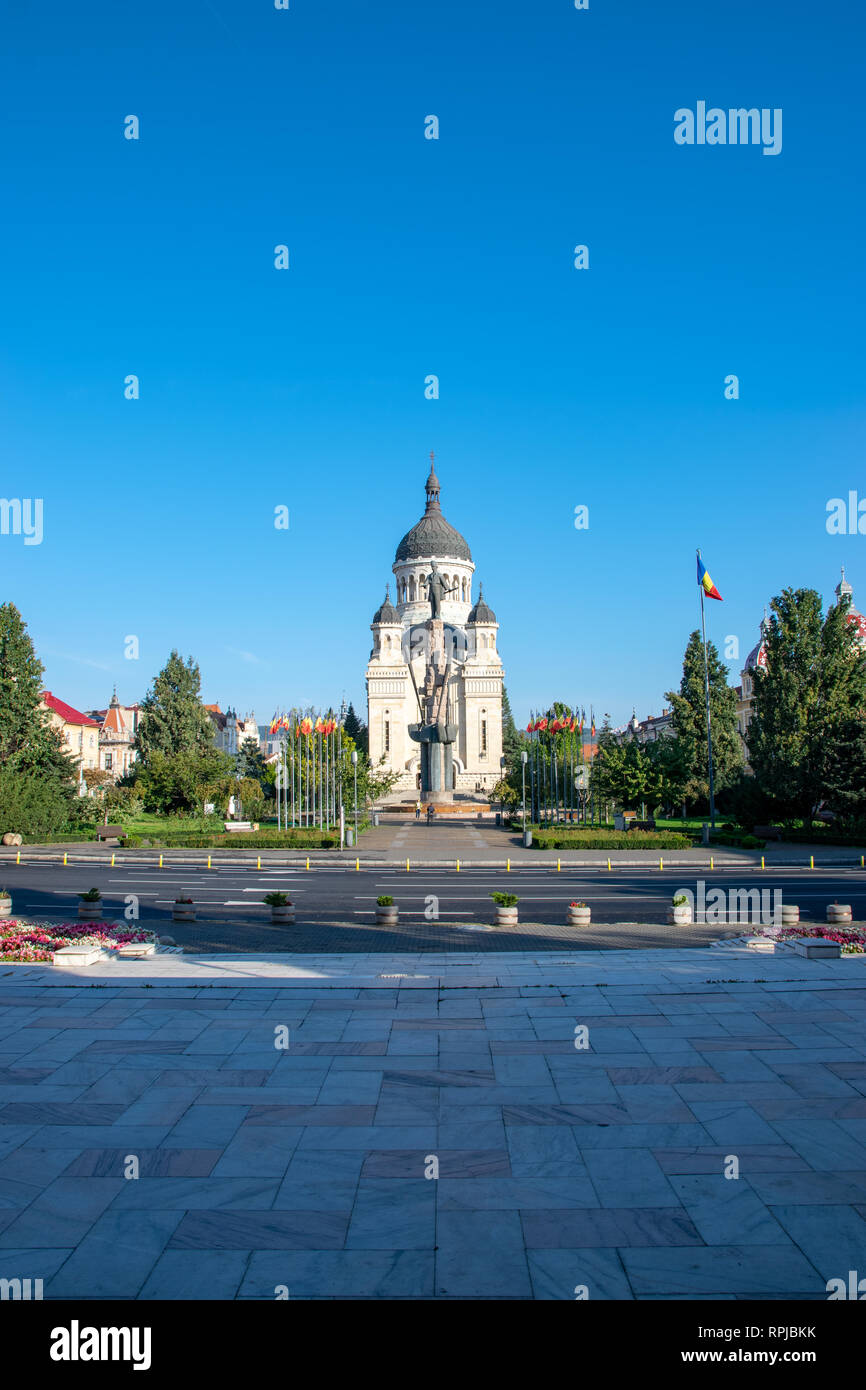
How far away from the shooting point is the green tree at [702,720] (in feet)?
212

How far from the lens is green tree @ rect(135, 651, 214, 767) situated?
71188mm

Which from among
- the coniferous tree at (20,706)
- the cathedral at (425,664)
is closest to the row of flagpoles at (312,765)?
the coniferous tree at (20,706)

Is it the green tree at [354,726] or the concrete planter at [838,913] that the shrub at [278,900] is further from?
the green tree at [354,726]

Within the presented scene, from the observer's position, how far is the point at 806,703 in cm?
4750

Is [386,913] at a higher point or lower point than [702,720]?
lower

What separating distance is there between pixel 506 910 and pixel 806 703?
1237 inches

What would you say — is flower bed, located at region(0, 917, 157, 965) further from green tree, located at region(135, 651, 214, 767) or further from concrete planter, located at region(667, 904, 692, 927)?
green tree, located at region(135, 651, 214, 767)

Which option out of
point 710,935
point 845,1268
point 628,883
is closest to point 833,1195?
point 845,1268

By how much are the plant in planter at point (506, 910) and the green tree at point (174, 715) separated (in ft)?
171

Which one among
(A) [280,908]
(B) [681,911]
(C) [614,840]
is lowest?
(C) [614,840]

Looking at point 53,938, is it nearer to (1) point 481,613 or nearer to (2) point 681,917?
(2) point 681,917

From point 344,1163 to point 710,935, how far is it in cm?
1428

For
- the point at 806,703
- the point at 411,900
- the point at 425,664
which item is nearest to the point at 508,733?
the point at 425,664
